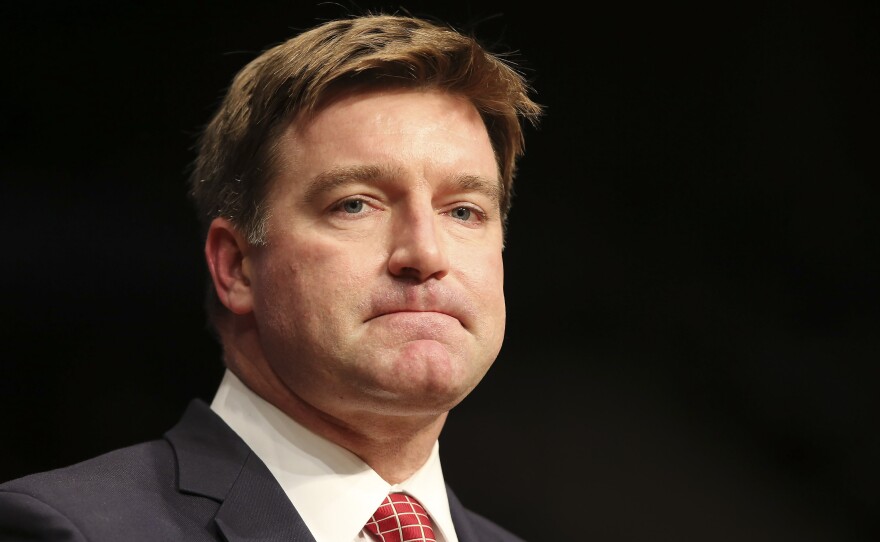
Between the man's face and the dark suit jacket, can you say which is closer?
the dark suit jacket

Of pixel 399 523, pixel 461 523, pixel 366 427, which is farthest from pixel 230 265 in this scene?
pixel 461 523

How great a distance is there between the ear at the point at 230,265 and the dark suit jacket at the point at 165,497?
249 millimetres

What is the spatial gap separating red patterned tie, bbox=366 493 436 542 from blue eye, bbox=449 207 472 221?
1.97 ft

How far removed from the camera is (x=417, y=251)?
2.13 m

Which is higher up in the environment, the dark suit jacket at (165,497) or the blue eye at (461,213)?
the blue eye at (461,213)

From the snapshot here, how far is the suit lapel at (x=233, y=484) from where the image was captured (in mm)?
2057

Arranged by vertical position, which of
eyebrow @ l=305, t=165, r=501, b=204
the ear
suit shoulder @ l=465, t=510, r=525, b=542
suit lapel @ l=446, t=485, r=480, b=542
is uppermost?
eyebrow @ l=305, t=165, r=501, b=204

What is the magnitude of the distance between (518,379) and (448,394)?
3.85 feet

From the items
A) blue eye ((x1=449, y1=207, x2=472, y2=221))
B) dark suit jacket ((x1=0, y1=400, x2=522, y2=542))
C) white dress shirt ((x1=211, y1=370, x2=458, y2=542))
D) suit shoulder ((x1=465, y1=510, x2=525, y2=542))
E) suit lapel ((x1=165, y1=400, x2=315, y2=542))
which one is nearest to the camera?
dark suit jacket ((x1=0, y1=400, x2=522, y2=542))

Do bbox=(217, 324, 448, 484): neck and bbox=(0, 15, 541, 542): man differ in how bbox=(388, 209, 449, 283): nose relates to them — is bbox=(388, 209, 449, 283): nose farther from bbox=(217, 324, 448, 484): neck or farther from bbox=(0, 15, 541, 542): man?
bbox=(217, 324, 448, 484): neck

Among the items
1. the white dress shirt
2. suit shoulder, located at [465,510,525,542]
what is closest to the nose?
the white dress shirt

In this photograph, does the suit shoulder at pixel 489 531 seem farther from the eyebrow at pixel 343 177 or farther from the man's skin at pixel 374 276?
the eyebrow at pixel 343 177

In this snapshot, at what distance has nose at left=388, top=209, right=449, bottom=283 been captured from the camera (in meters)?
2.13

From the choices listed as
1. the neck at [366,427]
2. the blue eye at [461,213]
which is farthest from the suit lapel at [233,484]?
the blue eye at [461,213]
